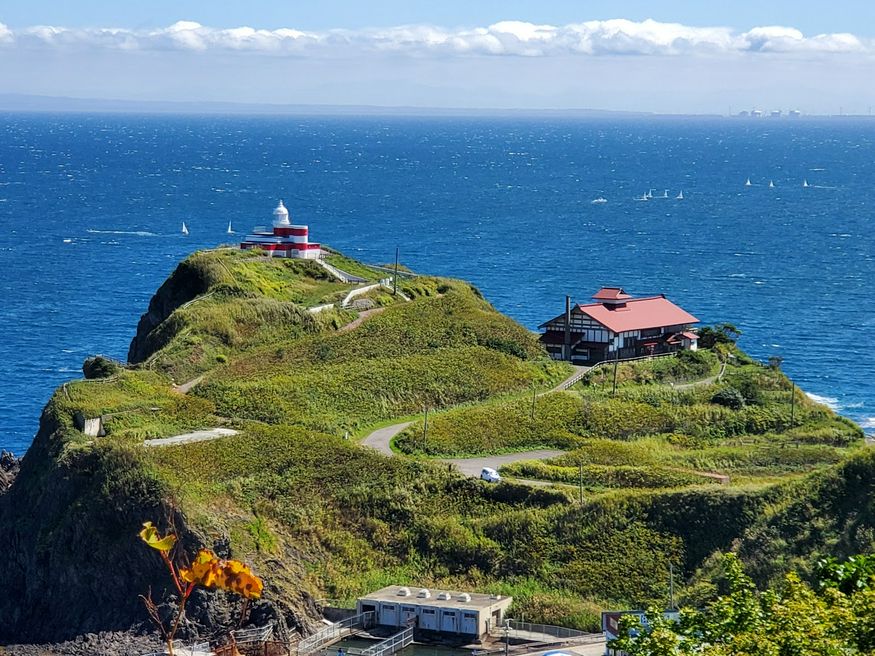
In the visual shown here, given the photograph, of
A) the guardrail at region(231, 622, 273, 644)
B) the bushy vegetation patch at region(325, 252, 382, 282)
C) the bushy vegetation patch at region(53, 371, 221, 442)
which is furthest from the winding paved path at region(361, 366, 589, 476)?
the bushy vegetation patch at region(325, 252, 382, 282)

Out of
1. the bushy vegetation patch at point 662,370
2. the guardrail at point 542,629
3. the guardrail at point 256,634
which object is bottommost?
the guardrail at point 542,629

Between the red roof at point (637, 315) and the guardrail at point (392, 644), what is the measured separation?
35132 millimetres

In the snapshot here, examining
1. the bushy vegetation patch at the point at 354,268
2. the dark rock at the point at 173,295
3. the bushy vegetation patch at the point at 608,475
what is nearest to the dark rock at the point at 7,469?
the dark rock at the point at 173,295

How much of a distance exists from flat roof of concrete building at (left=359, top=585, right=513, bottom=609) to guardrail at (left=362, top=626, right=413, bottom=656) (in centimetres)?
128

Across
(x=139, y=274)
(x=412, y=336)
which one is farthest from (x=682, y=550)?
(x=139, y=274)

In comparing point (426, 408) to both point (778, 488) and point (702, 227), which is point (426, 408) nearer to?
point (778, 488)

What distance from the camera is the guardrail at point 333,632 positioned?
161 ft

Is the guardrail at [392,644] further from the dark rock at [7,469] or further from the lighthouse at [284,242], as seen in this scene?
the lighthouse at [284,242]

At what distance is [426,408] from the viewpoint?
2800 inches

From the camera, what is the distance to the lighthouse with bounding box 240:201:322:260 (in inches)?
3883

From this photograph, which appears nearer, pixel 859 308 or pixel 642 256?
pixel 859 308

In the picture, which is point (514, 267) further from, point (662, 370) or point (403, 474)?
point (403, 474)

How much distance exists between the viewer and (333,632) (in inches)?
1986

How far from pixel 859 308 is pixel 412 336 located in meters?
57.3
